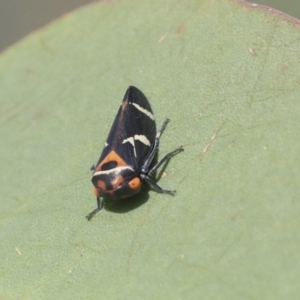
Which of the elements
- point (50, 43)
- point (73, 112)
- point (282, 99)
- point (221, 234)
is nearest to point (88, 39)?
point (50, 43)

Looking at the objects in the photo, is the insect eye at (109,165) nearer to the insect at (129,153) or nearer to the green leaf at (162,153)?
the insect at (129,153)

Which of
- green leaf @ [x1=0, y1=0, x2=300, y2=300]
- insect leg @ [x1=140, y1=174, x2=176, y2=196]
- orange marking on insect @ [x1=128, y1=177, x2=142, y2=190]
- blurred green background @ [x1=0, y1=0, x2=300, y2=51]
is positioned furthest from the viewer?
blurred green background @ [x1=0, y1=0, x2=300, y2=51]

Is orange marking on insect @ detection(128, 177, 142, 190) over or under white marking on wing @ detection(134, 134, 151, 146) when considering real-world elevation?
under

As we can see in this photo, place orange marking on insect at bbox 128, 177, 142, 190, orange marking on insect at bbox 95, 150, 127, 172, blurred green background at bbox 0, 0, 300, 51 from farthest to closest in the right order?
blurred green background at bbox 0, 0, 300, 51
orange marking on insect at bbox 95, 150, 127, 172
orange marking on insect at bbox 128, 177, 142, 190

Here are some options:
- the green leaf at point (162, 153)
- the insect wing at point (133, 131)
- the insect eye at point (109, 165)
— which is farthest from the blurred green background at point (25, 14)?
the insect eye at point (109, 165)

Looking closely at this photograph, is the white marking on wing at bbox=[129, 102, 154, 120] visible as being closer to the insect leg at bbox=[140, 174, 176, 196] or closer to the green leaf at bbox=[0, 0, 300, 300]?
the green leaf at bbox=[0, 0, 300, 300]

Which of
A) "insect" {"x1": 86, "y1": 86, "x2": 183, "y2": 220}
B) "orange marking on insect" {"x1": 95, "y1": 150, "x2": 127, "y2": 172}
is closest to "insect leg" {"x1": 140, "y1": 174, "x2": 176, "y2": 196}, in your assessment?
"insect" {"x1": 86, "y1": 86, "x2": 183, "y2": 220}

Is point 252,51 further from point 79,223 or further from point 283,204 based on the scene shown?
point 79,223

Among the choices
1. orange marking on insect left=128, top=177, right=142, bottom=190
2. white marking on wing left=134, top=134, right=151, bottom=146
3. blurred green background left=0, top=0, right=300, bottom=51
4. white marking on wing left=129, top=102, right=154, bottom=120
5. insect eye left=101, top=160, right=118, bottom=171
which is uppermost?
white marking on wing left=129, top=102, right=154, bottom=120
